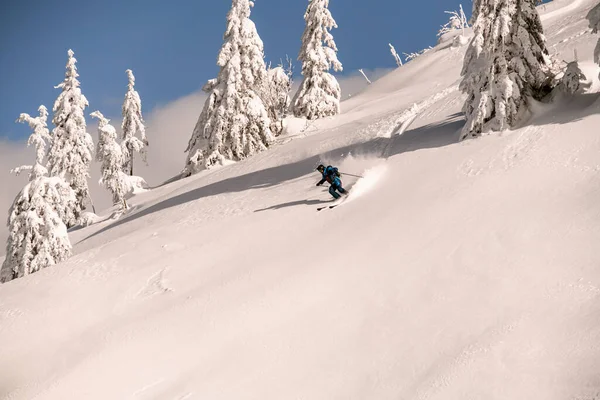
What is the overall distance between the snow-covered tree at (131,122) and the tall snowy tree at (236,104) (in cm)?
1405

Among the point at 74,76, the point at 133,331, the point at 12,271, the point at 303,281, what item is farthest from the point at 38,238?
the point at 74,76

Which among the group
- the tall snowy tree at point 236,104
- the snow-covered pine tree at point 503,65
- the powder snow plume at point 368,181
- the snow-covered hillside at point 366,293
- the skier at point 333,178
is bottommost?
the snow-covered hillside at point 366,293

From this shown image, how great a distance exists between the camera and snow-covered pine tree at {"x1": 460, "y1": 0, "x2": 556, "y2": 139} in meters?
15.7

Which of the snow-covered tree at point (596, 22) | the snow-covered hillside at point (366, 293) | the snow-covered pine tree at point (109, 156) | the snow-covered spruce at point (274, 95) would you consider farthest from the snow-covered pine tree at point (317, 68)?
the snow-covered tree at point (596, 22)

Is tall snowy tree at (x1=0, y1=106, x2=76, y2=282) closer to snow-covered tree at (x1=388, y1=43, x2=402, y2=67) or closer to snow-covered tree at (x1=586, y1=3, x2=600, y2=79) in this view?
snow-covered tree at (x1=586, y1=3, x2=600, y2=79)

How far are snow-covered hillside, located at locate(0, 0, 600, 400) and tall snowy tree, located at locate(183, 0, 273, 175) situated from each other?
1500 centimetres

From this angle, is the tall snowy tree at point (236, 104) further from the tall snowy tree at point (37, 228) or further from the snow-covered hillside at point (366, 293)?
the snow-covered hillside at point (366, 293)

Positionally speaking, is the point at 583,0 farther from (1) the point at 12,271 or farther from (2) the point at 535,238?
(1) the point at 12,271

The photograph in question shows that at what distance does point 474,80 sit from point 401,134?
15.7 ft

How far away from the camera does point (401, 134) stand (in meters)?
20.9

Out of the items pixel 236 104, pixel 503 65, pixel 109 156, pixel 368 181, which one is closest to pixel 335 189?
pixel 368 181

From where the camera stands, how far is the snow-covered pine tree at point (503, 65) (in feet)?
51.6

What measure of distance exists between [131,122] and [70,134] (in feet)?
28.5

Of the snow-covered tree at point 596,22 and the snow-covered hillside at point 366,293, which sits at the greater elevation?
the snow-covered tree at point 596,22
